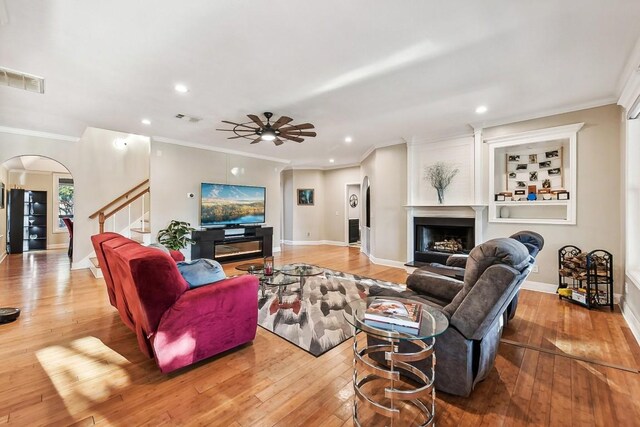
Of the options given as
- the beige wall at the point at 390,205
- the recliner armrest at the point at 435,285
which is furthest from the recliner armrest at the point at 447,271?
the beige wall at the point at 390,205

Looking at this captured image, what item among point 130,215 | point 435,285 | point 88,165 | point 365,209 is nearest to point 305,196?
point 365,209

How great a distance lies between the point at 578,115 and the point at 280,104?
4.17 metres

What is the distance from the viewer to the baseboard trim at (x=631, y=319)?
2725 mm

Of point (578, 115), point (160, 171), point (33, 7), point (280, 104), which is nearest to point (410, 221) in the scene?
point (578, 115)

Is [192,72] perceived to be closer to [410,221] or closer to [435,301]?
[435,301]

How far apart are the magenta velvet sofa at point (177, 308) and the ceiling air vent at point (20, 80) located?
220 cm

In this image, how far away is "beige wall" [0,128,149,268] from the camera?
523 cm

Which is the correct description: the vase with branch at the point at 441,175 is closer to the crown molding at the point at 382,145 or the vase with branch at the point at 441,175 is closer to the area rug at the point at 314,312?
the crown molding at the point at 382,145

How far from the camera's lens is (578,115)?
389cm

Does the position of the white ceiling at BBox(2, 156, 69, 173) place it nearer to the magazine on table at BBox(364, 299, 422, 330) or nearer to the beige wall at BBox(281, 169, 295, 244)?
the beige wall at BBox(281, 169, 295, 244)

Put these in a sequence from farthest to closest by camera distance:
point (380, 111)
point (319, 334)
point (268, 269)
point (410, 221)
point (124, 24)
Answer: point (410, 221) → point (380, 111) → point (268, 269) → point (319, 334) → point (124, 24)

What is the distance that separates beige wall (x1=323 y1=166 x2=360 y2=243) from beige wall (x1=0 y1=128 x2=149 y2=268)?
5.45m

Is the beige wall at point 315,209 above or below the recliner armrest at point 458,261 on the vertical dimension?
above

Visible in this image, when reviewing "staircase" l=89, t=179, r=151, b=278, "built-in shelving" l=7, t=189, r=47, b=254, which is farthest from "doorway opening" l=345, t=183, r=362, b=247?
"built-in shelving" l=7, t=189, r=47, b=254
